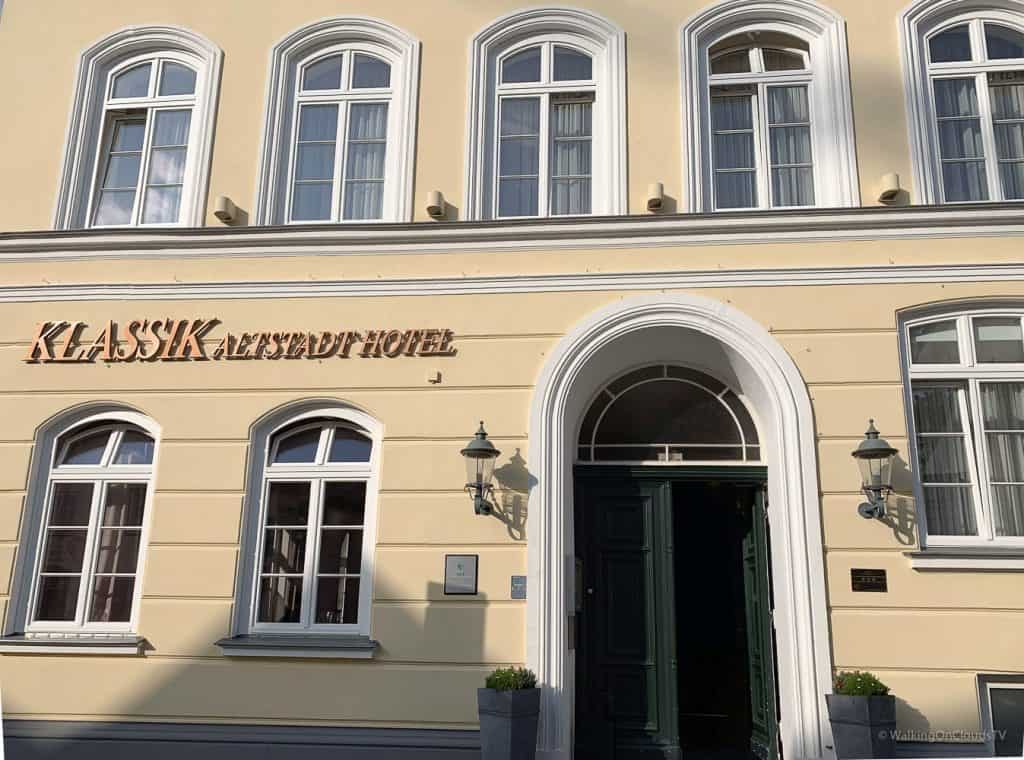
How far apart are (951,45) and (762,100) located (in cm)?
185

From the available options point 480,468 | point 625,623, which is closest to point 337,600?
point 480,468

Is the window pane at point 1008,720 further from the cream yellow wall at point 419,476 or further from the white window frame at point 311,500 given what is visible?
the white window frame at point 311,500

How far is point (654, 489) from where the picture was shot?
8039mm

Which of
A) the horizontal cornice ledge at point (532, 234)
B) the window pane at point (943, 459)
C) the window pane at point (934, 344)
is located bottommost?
the window pane at point (943, 459)

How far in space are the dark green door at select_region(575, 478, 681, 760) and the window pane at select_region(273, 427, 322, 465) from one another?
7.99 feet

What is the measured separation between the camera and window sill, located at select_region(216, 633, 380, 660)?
23.6 feet

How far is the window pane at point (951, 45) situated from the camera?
8258 mm

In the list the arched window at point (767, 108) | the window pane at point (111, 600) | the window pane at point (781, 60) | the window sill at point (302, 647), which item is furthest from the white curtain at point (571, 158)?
the window pane at point (111, 600)

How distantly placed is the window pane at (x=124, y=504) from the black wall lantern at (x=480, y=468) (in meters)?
3.00

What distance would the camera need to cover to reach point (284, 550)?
766 cm

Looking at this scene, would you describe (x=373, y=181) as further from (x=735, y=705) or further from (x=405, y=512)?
(x=735, y=705)

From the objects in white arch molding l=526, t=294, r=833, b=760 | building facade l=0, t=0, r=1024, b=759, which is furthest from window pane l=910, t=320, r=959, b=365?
white arch molding l=526, t=294, r=833, b=760

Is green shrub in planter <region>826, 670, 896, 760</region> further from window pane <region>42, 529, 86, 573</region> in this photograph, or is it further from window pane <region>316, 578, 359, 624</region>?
window pane <region>42, 529, 86, 573</region>

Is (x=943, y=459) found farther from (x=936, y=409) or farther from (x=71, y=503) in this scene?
(x=71, y=503)
